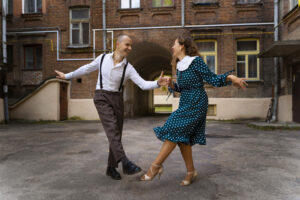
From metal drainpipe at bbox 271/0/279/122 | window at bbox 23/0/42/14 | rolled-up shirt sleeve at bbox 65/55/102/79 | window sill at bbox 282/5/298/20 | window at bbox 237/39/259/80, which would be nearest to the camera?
rolled-up shirt sleeve at bbox 65/55/102/79

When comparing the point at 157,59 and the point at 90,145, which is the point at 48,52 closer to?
the point at 157,59

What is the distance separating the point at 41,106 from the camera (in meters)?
15.0

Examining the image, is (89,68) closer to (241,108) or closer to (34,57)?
(241,108)

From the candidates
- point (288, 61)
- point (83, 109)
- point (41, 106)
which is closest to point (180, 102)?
point (288, 61)

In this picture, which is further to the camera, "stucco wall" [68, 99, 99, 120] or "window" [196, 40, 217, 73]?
"stucco wall" [68, 99, 99, 120]

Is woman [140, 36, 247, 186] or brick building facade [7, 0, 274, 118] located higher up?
brick building facade [7, 0, 274, 118]

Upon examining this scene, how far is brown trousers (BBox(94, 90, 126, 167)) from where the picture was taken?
11.7ft

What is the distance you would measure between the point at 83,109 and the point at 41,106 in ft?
7.10

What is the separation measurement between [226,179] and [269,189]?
585 mm

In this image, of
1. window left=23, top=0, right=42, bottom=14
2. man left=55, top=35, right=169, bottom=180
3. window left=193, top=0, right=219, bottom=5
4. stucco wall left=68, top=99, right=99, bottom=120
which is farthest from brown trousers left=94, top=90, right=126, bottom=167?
window left=23, top=0, right=42, bottom=14

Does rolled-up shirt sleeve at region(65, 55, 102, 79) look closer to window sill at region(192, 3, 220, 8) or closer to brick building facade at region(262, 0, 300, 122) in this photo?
brick building facade at region(262, 0, 300, 122)

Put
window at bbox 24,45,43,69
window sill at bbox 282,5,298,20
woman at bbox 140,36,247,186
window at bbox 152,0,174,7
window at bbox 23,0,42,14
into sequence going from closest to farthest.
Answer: woman at bbox 140,36,247,186 < window sill at bbox 282,5,298,20 < window at bbox 152,0,174,7 < window at bbox 23,0,42,14 < window at bbox 24,45,43,69

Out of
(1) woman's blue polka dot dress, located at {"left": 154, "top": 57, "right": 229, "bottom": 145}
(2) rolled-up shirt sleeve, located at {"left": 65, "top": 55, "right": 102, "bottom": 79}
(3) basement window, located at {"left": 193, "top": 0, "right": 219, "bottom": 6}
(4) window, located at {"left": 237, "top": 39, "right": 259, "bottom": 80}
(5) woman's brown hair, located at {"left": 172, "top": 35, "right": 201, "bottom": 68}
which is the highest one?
(3) basement window, located at {"left": 193, "top": 0, "right": 219, "bottom": 6}

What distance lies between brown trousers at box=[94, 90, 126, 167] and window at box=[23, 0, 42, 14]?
14602 mm
